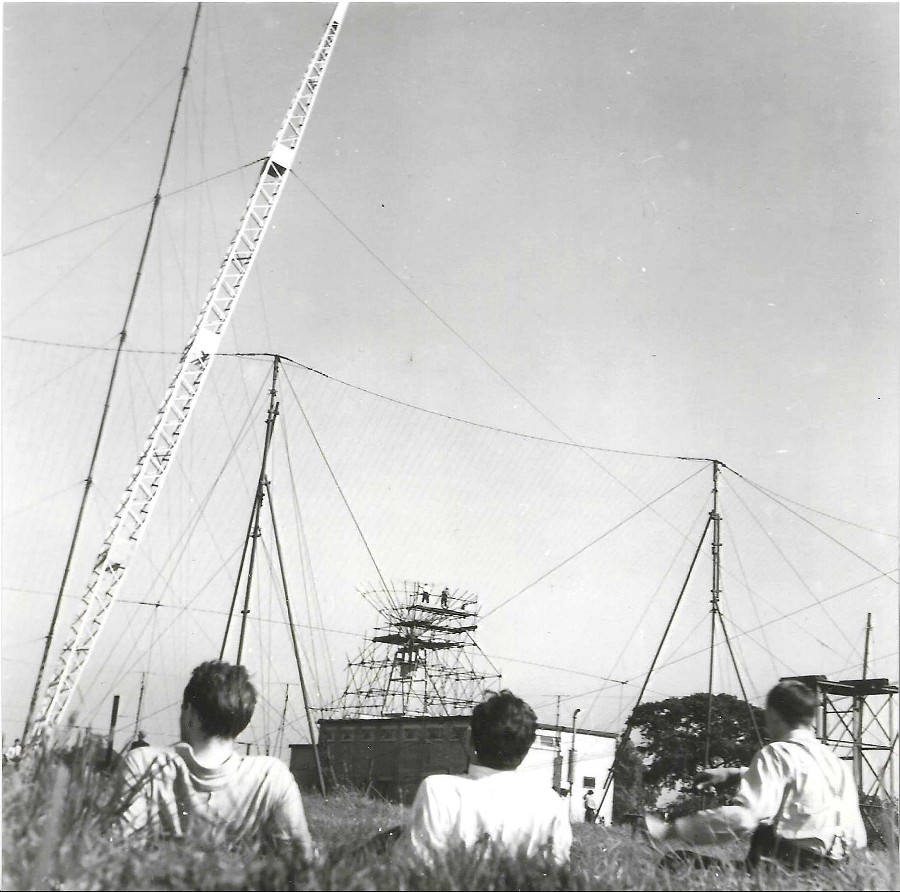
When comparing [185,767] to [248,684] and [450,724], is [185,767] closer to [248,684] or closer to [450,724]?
[248,684]

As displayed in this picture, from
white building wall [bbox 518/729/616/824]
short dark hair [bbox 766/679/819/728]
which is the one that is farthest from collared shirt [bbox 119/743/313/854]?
white building wall [bbox 518/729/616/824]

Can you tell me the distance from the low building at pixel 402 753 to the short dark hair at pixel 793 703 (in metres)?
34.6

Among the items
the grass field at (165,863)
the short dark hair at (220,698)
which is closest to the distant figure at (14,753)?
the grass field at (165,863)

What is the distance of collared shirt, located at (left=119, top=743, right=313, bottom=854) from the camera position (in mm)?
3227

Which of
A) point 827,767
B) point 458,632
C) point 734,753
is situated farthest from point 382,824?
point 734,753

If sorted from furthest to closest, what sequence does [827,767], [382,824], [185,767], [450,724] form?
[450,724]
[382,824]
[827,767]
[185,767]

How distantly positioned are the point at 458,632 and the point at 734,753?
2089cm

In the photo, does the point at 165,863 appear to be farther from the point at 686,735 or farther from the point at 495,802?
the point at 686,735

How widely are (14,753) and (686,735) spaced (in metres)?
63.5

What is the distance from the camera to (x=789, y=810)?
402cm

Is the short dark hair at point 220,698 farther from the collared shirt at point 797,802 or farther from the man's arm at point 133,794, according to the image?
the collared shirt at point 797,802

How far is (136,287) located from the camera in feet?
71.8

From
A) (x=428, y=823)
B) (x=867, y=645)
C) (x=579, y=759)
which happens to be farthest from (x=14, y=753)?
(x=579, y=759)

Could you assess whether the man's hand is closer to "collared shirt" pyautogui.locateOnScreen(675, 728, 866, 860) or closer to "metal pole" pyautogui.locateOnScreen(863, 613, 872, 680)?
"collared shirt" pyautogui.locateOnScreen(675, 728, 866, 860)
